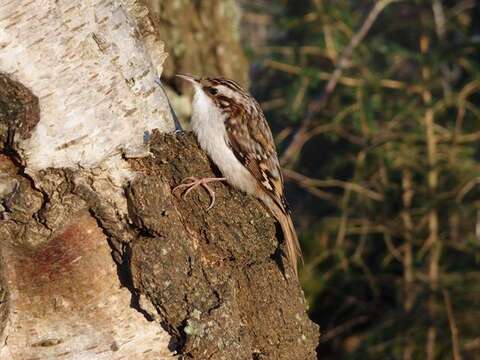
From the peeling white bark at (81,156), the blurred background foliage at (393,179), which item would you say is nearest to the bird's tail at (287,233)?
the peeling white bark at (81,156)

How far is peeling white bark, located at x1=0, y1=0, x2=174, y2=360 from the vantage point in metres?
1.74

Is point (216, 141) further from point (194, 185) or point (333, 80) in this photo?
point (333, 80)

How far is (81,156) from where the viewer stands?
5.83 feet

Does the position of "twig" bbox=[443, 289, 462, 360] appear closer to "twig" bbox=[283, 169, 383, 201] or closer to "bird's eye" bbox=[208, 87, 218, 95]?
"twig" bbox=[283, 169, 383, 201]

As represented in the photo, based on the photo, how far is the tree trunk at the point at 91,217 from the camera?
1736mm

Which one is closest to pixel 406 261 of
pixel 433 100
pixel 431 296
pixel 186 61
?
pixel 431 296

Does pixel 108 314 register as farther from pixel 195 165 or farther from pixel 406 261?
pixel 406 261

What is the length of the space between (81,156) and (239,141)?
0.91 m

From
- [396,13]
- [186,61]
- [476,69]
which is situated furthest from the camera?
[396,13]

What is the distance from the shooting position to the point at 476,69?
4.25m

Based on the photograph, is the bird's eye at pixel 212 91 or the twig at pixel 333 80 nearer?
the bird's eye at pixel 212 91

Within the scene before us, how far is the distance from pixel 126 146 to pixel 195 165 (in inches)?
8.4

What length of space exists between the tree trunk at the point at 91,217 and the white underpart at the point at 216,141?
391mm

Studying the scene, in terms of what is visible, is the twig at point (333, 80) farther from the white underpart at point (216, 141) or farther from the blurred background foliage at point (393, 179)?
the white underpart at point (216, 141)
